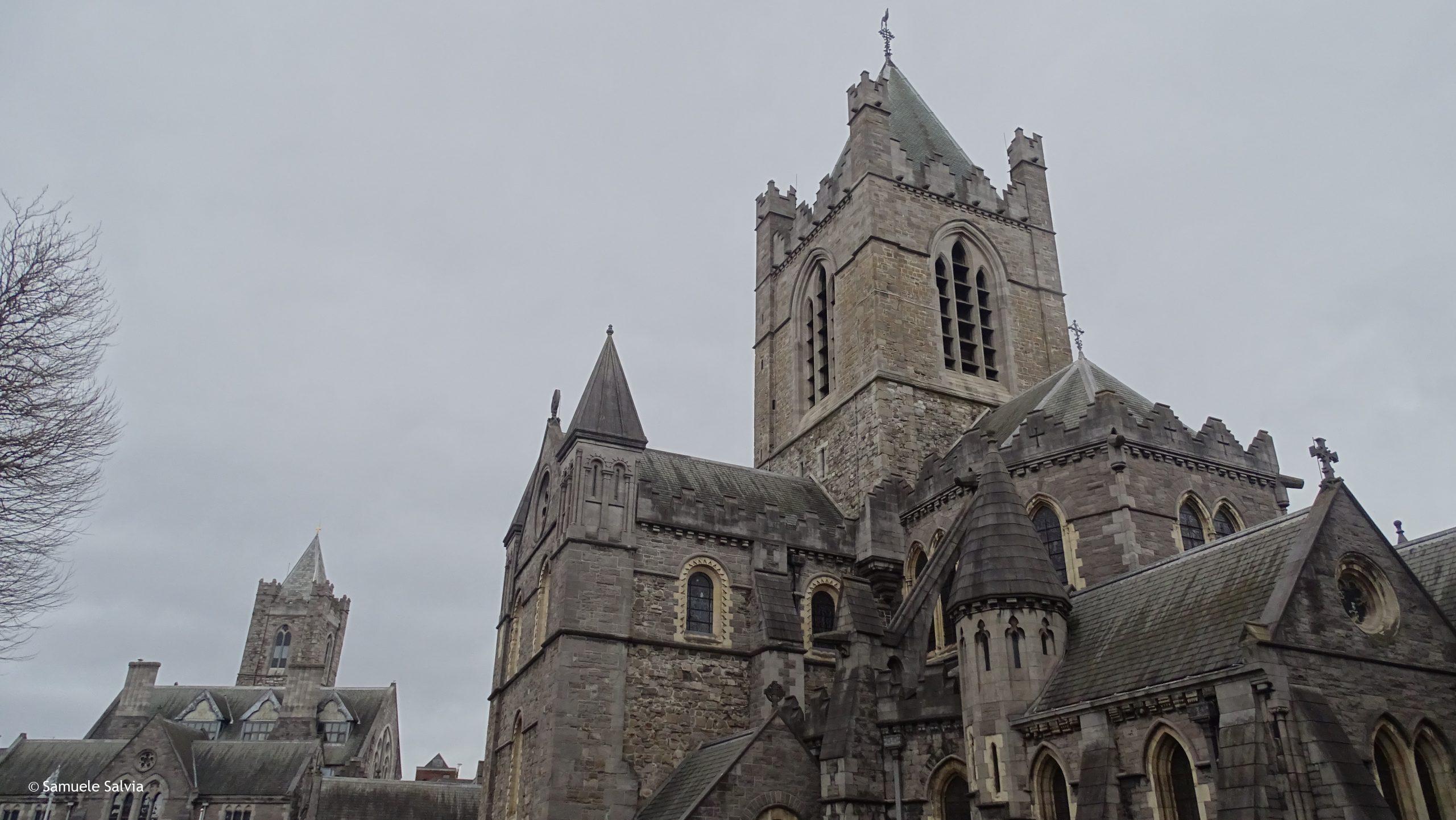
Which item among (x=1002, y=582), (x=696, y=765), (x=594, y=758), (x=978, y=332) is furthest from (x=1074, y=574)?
(x=978, y=332)

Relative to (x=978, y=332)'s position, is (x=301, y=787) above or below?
below

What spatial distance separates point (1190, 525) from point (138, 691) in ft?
192

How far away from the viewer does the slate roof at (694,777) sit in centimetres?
1856

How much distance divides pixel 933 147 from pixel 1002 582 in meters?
20.9

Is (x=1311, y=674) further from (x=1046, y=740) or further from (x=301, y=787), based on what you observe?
(x=301, y=787)

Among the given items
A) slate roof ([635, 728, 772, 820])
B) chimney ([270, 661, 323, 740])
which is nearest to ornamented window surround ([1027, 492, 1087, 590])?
slate roof ([635, 728, 772, 820])

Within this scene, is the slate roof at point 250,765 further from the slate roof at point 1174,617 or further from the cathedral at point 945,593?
the slate roof at point 1174,617

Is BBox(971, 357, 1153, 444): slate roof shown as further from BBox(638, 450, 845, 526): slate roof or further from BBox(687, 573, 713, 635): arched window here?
BBox(687, 573, 713, 635): arched window

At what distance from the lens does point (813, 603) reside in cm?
2491

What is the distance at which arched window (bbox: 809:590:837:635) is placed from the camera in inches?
977

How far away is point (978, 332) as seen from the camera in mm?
32062

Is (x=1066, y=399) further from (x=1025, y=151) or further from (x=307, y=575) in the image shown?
(x=307, y=575)

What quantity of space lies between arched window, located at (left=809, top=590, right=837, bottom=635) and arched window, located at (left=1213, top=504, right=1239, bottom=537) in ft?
28.6

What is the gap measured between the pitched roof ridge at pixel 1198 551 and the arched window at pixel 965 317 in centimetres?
1226
